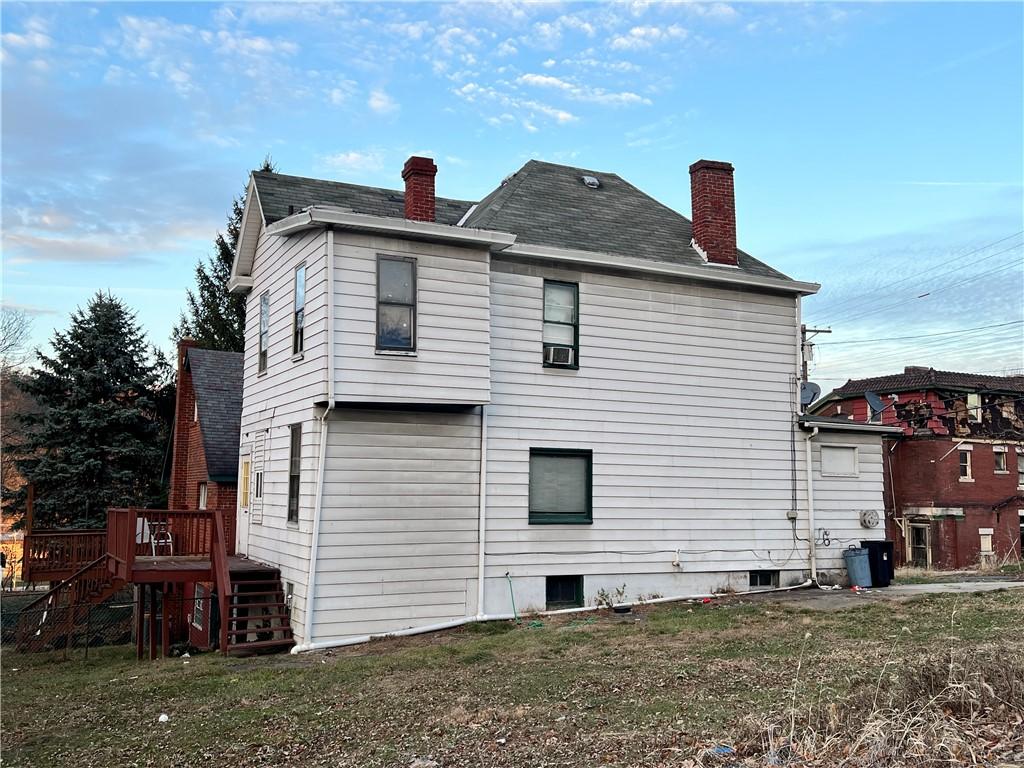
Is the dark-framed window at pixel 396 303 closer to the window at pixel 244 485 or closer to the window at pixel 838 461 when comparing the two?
the window at pixel 244 485

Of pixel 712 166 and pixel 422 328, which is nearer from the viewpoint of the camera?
pixel 422 328

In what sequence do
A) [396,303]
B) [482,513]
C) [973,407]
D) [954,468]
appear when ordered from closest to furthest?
[396,303] → [482,513] → [954,468] → [973,407]

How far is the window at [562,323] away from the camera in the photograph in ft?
50.1

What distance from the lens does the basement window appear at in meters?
16.5

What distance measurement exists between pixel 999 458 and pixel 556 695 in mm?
36208

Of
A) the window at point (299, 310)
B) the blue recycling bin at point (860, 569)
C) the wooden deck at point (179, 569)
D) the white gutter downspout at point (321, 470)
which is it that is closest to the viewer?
the white gutter downspout at point (321, 470)

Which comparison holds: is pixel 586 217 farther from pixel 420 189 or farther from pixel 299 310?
pixel 299 310

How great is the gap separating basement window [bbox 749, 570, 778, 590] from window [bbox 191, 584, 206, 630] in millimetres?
11332

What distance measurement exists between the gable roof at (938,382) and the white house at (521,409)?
21.8 metres

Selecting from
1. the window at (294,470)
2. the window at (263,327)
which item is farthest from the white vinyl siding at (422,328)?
the window at (263,327)

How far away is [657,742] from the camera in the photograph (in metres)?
6.79

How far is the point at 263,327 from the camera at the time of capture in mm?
17422

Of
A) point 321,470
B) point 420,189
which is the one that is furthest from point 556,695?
point 420,189

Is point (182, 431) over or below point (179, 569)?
over
